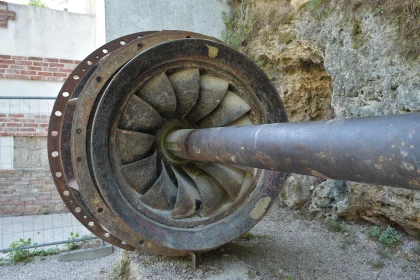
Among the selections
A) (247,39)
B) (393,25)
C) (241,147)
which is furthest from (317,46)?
(241,147)

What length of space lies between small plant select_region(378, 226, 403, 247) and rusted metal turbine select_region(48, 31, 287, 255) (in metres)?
1.41

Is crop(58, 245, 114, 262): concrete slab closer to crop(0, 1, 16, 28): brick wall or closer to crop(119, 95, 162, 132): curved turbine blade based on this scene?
crop(119, 95, 162, 132): curved turbine blade

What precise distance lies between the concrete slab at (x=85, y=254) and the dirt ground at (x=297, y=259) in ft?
5.05

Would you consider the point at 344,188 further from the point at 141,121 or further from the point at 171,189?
the point at 141,121

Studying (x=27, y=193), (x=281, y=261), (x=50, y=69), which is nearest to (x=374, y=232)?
(x=281, y=261)

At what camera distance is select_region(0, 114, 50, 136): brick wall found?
21.2ft

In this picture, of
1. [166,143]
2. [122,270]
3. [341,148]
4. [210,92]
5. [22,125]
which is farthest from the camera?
[22,125]

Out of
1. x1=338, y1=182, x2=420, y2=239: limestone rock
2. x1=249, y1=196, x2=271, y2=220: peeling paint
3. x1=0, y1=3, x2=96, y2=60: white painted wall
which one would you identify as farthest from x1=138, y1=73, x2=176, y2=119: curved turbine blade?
x1=0, y1=3, x2=96, y2=60: white painted wall

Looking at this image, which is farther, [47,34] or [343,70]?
[47,34]

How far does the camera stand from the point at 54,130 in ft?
9.34

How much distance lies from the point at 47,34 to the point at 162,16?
251 centimetres

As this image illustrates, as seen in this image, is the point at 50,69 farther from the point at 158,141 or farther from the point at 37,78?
the point at 158,141

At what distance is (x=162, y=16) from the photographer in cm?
570

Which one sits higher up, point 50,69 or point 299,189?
point 50,69
